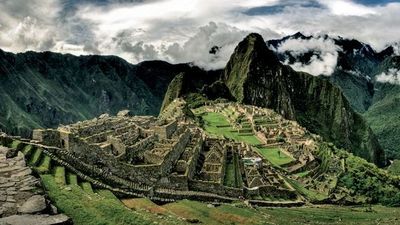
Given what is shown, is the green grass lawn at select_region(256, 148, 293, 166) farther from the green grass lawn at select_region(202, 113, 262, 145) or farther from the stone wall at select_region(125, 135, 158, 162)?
the stone wall at select_region(125, 135, 158, 162)

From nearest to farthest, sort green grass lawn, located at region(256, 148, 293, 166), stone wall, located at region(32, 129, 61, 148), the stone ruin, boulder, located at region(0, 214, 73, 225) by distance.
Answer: boulder, located at region(0, 214, 73, 225), the stone ruin, stone wall, located at region(32, 129, 61, 148), green grass lawn, located at region(256, 148, 293, 166)

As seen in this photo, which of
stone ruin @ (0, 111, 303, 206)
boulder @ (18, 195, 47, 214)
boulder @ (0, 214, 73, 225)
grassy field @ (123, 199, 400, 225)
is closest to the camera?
boulder @ (0, 214, 73, 225)

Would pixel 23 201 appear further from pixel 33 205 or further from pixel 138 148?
pixel 138 148

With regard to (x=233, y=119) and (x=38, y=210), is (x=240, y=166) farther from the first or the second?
(x=233, y=119)

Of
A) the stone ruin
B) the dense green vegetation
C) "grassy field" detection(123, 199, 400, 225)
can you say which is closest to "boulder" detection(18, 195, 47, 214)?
"grassy field" detection(123, 199, 400, 225)

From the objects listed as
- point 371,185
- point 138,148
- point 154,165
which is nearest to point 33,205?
point 154,165

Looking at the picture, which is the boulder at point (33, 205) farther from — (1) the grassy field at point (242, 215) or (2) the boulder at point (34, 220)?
(1) the grassy field at point (242, 215)

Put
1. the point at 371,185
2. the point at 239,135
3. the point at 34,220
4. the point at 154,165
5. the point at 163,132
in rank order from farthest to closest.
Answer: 1. the point at 239,135
2. the point at 371,185
3. the point at 163,132
4. the point at 154,165
5. the point at 34,220

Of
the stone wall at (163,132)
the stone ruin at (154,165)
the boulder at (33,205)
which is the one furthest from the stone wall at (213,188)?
the boulder at (33,205)

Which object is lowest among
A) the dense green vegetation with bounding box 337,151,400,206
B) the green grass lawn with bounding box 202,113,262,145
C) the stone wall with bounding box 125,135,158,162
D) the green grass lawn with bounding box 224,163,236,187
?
the dense green vegetation with bounding box 337,151,400,206
